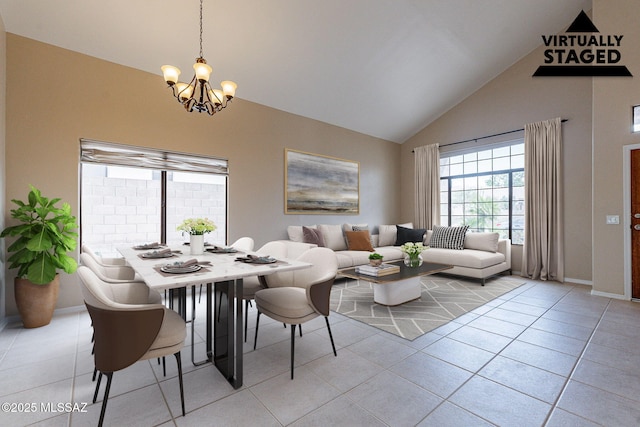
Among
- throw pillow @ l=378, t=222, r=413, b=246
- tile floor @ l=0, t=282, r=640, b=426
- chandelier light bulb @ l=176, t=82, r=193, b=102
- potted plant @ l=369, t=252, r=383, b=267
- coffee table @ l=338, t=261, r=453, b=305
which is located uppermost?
chandelier light bulb @ l=176, t=82, r=193, b=102

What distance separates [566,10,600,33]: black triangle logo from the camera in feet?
14.1

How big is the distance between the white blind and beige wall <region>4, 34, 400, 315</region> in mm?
88

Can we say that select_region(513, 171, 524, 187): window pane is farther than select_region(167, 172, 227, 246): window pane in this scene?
Yes

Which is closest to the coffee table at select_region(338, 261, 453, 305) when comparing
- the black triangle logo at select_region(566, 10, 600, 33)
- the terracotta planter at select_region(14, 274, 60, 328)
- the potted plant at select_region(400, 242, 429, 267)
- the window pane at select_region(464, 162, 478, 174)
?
the potted plant at select_region(400, 242, 429, 267)

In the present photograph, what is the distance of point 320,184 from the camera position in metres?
5.47

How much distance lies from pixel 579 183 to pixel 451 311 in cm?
334

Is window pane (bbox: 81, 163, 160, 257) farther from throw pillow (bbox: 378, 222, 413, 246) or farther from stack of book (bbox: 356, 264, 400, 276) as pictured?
throw pillow (bbox: 378, 222, 413, 246)

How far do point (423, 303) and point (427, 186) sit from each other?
139 inches

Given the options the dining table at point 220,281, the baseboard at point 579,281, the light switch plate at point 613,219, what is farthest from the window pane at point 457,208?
the dining table at point 220,281

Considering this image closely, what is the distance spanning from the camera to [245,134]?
448 centimetres

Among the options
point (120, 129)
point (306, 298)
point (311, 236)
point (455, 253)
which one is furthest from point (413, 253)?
point (120, 129)

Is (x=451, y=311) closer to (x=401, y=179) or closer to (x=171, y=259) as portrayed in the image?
(x=171, y=259)

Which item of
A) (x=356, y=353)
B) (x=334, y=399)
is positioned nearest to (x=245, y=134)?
(x=356, y=353)

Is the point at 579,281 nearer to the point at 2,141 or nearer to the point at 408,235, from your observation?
the point at 408,235
